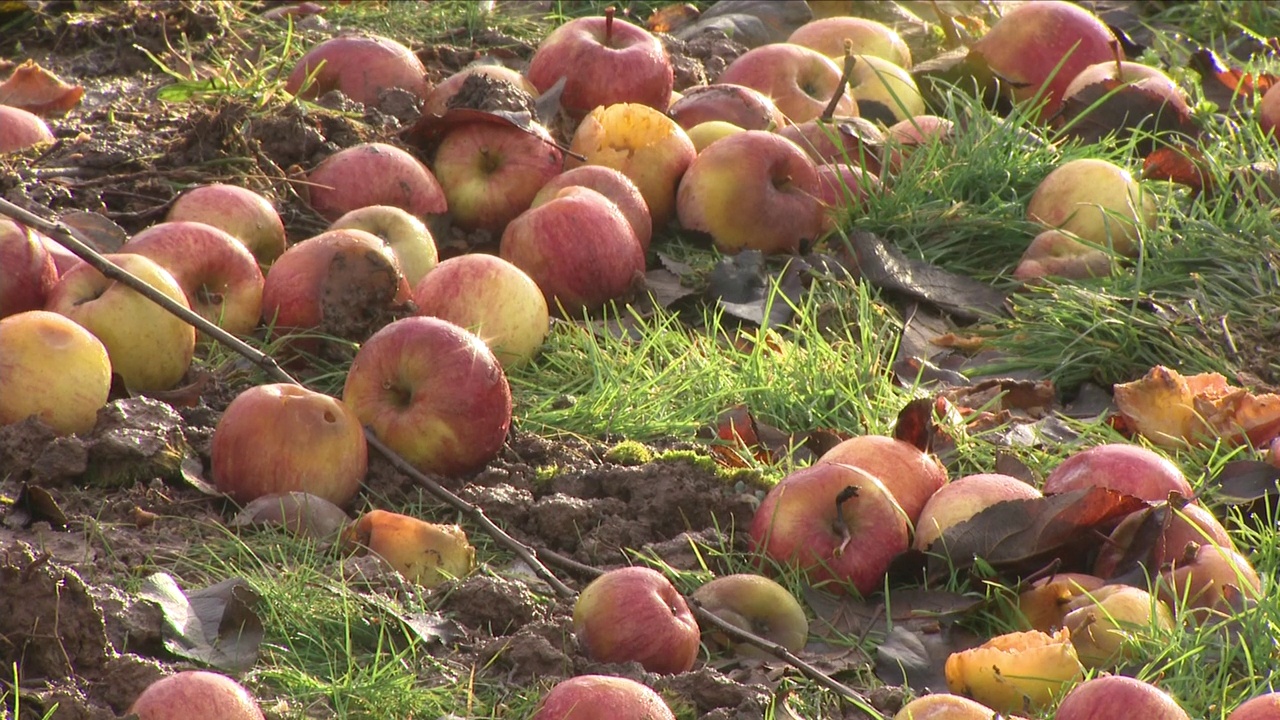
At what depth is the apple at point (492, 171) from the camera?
442 centimetres

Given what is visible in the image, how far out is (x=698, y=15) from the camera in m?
6.46

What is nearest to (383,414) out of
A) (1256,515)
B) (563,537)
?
(563,537)

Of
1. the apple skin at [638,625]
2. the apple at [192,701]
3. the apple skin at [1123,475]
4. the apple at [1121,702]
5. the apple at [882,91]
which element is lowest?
the apple at [882,91]

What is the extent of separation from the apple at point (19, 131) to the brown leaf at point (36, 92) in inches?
14.1

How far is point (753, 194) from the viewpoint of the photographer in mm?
4371

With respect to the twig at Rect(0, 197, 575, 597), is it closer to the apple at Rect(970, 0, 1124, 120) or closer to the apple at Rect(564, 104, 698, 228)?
the apple at Rect(564, 104, 698, 228)

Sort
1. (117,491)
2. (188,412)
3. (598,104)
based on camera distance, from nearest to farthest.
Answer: (117,491) → (188,412) → (598,104)

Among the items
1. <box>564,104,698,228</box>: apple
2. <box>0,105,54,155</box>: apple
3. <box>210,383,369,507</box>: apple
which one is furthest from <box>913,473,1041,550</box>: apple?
<box>0,105,54,155</box>: apple

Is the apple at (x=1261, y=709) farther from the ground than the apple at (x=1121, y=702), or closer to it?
closer to it

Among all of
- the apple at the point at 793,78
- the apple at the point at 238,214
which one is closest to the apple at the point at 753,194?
the apple at the point at 793,78

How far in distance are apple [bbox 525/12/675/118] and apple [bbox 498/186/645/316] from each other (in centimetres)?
92

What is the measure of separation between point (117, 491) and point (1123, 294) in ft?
8.64

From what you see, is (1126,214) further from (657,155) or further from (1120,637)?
(1120,637)

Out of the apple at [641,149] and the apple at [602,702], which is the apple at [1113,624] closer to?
the apple at [602,702]
